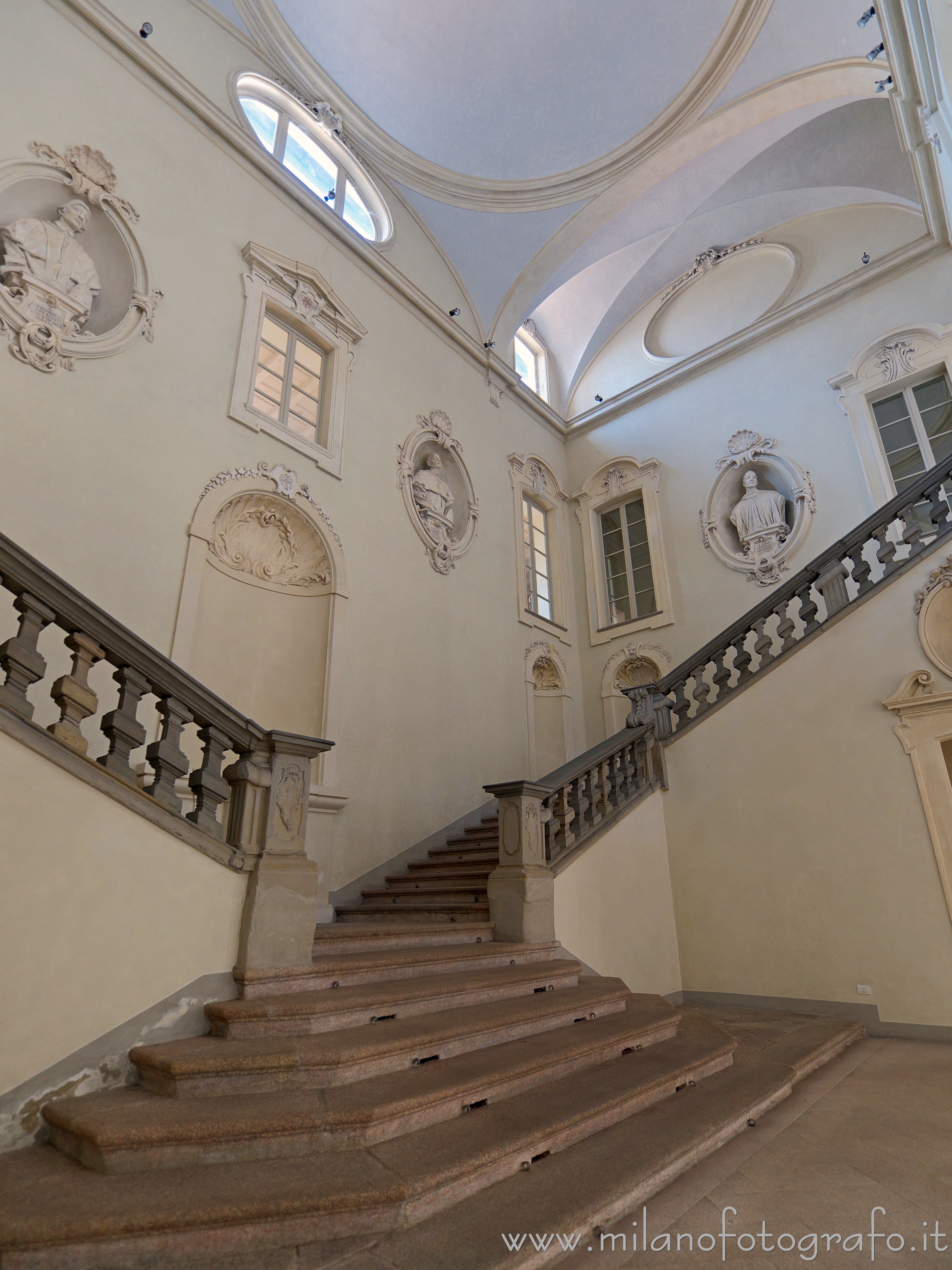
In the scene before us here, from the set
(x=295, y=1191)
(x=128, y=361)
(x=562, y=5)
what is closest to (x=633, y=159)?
(x=562, y=5)

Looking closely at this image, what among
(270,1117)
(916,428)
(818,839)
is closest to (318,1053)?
(270,1117)

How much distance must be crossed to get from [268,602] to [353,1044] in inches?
199

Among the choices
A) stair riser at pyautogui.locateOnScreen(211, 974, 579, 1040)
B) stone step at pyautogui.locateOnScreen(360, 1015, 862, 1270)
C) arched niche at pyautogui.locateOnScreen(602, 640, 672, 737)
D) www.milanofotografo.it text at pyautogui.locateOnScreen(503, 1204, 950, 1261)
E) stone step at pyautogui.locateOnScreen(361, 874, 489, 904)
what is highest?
arched niche at pyautogui.locateOnScreen(602, 640, 672, 737)

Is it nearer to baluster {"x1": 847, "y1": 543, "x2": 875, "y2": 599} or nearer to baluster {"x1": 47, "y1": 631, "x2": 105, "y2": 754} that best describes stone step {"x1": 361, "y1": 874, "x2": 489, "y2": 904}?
baluster {"x1": 47, "y1": 631, "x2": 105, "y2": 754}

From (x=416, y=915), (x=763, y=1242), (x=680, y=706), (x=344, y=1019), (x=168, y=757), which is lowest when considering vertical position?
(x=763, y=1242)

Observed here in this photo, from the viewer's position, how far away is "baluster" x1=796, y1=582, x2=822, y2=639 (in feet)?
21.2

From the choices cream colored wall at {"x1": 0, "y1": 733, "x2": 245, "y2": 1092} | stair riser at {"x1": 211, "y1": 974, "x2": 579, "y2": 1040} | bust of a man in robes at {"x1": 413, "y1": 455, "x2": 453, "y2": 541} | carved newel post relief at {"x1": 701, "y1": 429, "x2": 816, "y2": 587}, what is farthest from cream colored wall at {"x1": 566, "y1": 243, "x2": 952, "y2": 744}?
cream colored wall at {"x1": 0, "y1": 733, "x2": 245, "y2": 1092}

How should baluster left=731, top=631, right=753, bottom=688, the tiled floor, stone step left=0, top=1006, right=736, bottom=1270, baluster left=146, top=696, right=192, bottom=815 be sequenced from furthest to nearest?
baluster left=731, top=631, right=753, bottom=688 → baluster left=146, top=696, right=192, bottom=815 → the tiled floor → stone step left=0, top=1006, right=736, bottom=1270

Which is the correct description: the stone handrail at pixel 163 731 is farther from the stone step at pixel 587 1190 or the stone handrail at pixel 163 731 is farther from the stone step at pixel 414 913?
the stone step at pixel 414 913

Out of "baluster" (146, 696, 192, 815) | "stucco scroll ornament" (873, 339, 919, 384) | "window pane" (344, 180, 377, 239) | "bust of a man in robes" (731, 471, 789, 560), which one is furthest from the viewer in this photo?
"bust of a man in robes" (731, 471, 789, 560)

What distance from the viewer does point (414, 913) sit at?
5734 millimetres

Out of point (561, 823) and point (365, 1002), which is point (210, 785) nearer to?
point (365, 1002)

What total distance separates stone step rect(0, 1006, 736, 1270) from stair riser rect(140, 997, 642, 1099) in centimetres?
38

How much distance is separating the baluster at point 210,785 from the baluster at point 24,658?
2.74 ft
